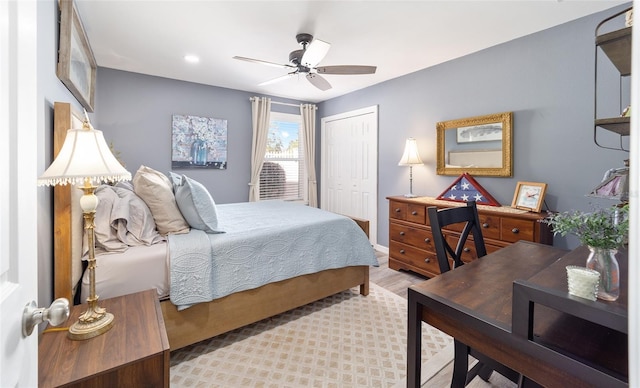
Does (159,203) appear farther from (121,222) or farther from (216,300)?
(216,300)

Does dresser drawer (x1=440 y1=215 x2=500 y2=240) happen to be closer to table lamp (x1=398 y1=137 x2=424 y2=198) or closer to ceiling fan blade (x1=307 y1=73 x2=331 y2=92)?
table lamp (x1=398 y1=137 x2=424 y2=198)

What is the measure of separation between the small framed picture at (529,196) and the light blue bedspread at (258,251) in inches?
57.2

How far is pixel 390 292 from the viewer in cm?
288

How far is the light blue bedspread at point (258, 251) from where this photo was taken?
178 centimetres

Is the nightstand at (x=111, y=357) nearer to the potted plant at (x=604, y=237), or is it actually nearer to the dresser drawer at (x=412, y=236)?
the potted plant at (x=604, y=237)

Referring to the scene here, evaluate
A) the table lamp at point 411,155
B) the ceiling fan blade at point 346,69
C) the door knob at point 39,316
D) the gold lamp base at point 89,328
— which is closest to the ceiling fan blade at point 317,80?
the ceiling fan blade at point 346,69

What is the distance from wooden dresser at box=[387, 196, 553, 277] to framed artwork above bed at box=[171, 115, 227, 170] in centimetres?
271

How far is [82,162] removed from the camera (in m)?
1.17

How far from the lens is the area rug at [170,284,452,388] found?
1.71 metres

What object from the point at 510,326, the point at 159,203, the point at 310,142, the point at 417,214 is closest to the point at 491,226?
the point at 417,214

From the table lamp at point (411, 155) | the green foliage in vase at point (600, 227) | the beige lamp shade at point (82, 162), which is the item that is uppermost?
the table lamp at point (411, 155)

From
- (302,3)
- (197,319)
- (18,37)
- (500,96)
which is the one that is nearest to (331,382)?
(197,319)

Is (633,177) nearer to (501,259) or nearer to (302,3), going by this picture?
(501,259)

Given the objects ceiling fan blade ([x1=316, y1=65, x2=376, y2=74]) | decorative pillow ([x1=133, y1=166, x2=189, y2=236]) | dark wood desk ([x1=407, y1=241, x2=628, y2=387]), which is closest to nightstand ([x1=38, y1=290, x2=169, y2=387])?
decorative pillow ([x1=133, y1=166, x2=189, y2=236])
